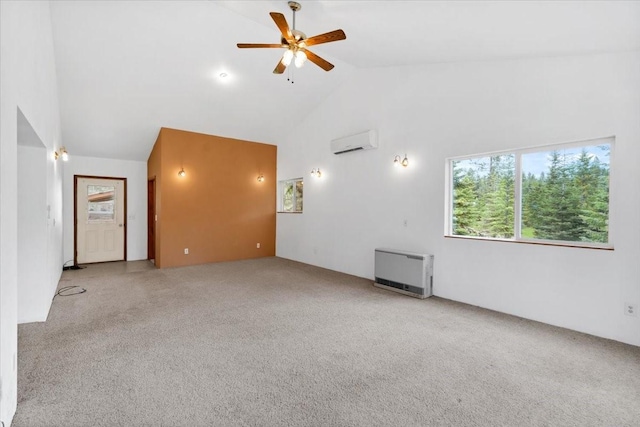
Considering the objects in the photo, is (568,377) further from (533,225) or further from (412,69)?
(412,69)

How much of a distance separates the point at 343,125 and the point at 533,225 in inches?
144

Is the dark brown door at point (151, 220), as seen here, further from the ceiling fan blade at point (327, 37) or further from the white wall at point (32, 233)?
the ceiling fan blade at point (327, 37)

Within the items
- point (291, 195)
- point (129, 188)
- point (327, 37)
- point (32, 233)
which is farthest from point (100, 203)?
point (327, 37)

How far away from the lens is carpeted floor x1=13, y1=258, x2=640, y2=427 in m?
1.90

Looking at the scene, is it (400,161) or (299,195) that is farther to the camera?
(299,195)

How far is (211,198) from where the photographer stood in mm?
6840

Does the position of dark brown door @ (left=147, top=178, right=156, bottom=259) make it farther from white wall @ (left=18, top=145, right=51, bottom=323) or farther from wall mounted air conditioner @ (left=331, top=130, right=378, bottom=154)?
wall mounted air conditioner @ (left=331, top=130, right=378, bottom=154)

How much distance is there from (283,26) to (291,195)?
4921 millimetres

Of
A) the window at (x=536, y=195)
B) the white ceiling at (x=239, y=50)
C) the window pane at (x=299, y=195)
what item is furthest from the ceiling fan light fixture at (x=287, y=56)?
the window pane at (x=299, y=195)

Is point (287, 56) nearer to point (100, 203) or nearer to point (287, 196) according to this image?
point (287, 196)

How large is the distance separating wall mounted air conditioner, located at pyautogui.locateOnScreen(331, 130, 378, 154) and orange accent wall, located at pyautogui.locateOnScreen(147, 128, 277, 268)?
246 centimetres

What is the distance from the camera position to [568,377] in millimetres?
2326

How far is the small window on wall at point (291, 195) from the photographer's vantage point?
7.34 metres

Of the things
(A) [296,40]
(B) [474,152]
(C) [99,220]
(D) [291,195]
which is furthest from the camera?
(D) [291,195]
